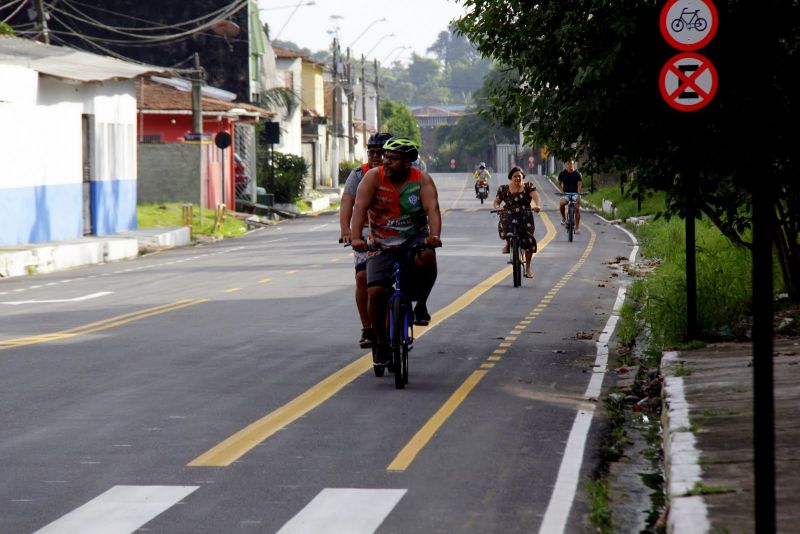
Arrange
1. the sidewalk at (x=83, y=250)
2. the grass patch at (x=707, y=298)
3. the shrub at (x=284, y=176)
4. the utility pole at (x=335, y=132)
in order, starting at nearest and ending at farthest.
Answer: the grass patch at (x=707, y=298), the sidewalk at (x=83, y=250), the shrub at (x=284, y=176), the utility pole at (x=335, y=132)

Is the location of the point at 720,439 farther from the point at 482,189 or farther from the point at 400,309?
the point at 482,189

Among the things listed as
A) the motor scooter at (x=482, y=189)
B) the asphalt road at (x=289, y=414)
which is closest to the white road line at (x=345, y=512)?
the asphalt road at (x=289, y=414)

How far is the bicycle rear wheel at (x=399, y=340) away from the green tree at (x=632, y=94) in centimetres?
299

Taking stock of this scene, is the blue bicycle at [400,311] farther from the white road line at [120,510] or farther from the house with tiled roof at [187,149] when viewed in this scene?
the house with tiled roof at [187,149]

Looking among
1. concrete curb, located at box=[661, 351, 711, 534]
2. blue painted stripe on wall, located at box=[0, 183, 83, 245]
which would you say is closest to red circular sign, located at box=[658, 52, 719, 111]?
concrete curb, located at box=[661, 351, 711, 534]

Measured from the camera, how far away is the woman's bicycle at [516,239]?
74.8 feet

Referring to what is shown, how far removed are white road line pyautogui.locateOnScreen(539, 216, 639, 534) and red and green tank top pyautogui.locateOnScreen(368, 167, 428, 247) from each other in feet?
6.21

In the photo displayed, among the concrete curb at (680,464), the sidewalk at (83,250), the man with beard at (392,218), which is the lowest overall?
the concrete curb at (680,464)

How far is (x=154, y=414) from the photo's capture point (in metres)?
10.6

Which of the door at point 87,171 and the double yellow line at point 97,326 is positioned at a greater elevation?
the door at point 87,171

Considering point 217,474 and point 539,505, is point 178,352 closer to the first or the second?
point 217,474

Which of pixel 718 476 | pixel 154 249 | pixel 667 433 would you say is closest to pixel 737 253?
pixel 667 433

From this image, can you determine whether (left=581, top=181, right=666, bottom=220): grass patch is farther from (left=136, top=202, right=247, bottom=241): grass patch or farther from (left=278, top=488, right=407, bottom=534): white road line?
(left=278, top=488, right=407, bottom=534): white road line

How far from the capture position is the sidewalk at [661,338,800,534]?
6797 millimetres
